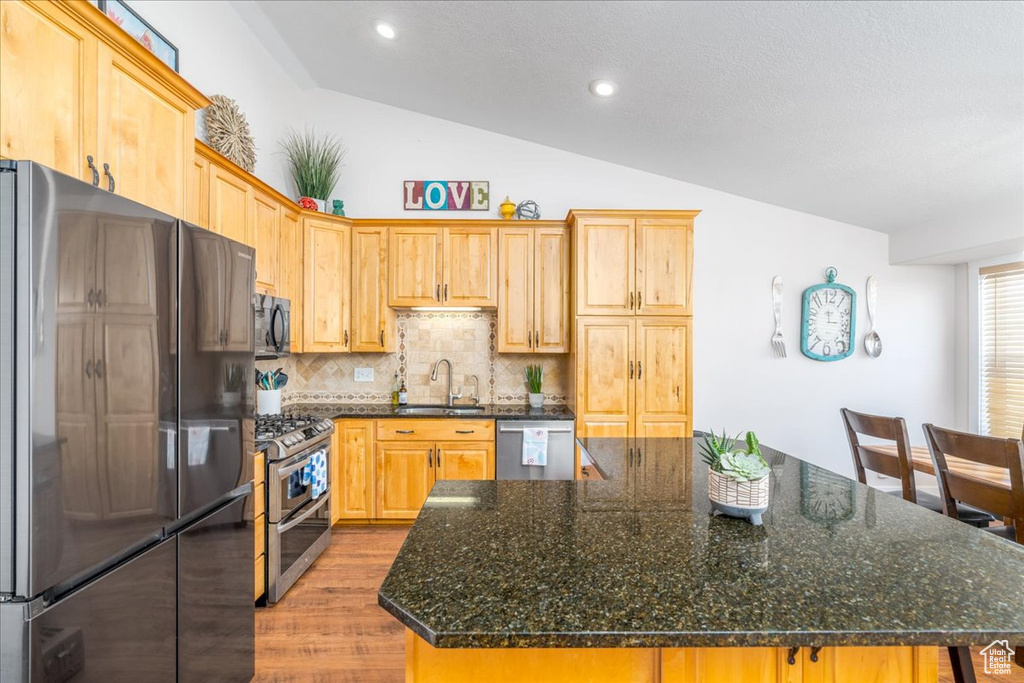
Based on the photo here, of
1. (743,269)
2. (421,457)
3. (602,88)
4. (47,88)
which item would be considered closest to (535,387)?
(421,457)

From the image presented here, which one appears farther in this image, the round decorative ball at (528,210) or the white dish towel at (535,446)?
the round decorative ball at (528,210)

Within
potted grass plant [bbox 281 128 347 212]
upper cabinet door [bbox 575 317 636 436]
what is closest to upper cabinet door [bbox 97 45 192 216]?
potted grass plant [bbox 281 128 347 212]

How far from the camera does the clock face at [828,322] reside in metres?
3.76

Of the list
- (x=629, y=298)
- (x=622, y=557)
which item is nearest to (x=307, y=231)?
(x=629, y=298)

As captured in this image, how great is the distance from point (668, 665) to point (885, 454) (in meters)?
2.04

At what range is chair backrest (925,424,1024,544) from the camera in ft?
5.46

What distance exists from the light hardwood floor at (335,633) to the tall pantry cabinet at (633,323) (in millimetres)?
1692

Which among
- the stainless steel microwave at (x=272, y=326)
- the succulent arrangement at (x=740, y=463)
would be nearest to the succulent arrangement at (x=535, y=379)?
the stainless steel microwave at (x=272, y=326)

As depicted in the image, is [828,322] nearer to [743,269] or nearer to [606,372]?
[743,269]

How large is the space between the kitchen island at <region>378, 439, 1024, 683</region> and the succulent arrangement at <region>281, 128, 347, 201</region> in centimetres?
312

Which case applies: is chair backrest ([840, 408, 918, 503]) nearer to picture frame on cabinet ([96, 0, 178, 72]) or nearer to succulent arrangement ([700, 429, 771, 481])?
succulent arrangement ([700, 429, 771, 481])

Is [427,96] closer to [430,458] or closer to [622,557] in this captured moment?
[430,458]

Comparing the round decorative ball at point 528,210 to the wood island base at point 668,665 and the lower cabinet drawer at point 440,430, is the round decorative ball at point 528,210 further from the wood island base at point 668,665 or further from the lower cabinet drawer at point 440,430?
the wood island base at point 668,665

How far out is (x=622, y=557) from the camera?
100 centimetres
